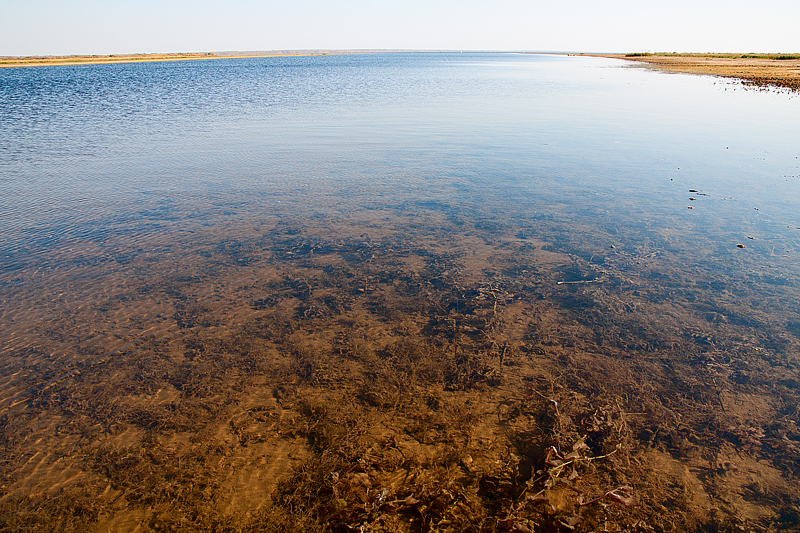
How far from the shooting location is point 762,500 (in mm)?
3648

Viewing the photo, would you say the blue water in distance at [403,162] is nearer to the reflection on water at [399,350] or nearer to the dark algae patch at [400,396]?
the reflection on water at [399,350]

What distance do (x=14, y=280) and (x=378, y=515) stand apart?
7.53 metres

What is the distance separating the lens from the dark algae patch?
361 centimetres

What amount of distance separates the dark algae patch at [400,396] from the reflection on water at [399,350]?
1.1 inches

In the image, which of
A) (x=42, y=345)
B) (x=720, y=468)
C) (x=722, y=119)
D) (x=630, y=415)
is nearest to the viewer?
(x=720, y=468)

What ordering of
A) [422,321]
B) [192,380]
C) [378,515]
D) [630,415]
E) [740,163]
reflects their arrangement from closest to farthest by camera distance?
[378,515] < [630,415] < [192,380] < [422,321] < [740,163]

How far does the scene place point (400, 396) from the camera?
4.80 m

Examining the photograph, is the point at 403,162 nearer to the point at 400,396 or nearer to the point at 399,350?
the point at 399,350

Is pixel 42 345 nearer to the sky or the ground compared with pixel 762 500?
nearer to the sky

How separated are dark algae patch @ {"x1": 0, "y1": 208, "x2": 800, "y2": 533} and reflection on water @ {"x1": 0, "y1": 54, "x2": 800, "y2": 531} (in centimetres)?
3

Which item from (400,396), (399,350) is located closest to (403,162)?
(399,350)

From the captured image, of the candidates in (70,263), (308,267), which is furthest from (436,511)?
(70,263)

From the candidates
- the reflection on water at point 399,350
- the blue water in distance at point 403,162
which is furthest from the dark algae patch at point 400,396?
the blue water in distance at point 403,162

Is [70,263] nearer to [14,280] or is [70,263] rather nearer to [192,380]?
[14,280]
